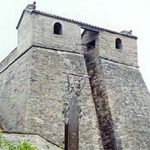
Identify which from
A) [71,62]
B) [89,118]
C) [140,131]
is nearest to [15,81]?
[71,62]

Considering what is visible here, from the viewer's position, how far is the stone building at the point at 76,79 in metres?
19.7

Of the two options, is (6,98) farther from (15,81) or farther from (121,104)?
(121,104)

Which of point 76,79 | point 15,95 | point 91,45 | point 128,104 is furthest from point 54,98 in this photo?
point 91,45

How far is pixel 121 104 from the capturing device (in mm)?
21422

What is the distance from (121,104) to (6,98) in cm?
549

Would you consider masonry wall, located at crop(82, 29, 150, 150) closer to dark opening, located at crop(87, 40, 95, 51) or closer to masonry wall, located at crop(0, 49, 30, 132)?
dark opening, located at crop(87, 40, 95, 51)

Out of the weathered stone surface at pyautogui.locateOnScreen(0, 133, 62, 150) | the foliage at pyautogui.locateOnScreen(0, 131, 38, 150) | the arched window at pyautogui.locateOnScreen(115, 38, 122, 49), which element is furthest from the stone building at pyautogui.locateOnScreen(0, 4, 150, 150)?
the foliage at pyautogui.locateOnScreen(0, 131, 38, 150)

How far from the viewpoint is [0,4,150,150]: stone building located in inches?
775

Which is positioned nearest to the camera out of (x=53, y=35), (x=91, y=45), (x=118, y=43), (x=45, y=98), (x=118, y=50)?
(x=45, y=98)

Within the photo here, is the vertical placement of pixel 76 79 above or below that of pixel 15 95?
above

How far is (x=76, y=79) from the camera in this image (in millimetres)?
20062

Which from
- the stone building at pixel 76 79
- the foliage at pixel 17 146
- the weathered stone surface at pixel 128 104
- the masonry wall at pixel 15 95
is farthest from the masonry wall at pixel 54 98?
the foliage at pixel 17 146

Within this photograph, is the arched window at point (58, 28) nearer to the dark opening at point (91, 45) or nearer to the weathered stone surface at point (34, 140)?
the dark opening at point (91, 45)

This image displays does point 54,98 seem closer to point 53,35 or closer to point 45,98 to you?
point 45,98
